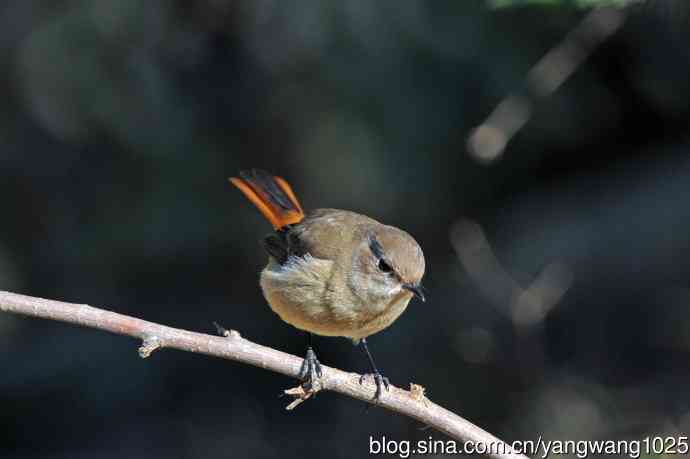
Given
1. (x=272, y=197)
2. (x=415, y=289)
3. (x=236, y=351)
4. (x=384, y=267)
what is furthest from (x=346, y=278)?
(x=236, y=351)

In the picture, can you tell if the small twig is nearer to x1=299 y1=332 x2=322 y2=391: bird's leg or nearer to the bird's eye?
the bird's eye

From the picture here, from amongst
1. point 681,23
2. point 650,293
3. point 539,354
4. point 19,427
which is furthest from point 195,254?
point 681,23

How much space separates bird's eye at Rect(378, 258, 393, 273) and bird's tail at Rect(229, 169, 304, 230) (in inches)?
31.7

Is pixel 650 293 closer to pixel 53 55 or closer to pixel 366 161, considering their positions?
pixel 366 161

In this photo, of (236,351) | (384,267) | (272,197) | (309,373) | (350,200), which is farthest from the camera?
(350,200)

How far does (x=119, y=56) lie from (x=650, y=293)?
355 centimetres

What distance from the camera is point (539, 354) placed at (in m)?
6.43

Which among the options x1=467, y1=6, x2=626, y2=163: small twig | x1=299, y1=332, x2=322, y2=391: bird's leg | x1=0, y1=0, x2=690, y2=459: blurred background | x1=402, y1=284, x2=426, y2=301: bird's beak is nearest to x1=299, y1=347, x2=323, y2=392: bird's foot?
x1=299, y1=332, x2=322, y2=391: bird's leg

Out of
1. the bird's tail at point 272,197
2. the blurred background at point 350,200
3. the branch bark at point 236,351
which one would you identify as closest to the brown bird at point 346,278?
the bird's tail at point 272,197

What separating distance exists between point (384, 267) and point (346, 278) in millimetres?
182

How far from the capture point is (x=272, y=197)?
5.11 meters

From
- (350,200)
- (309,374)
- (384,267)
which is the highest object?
(350,200)

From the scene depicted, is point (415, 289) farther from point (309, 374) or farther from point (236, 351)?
point (236, 351)

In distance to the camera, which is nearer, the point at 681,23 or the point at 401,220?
the point at 681,23
